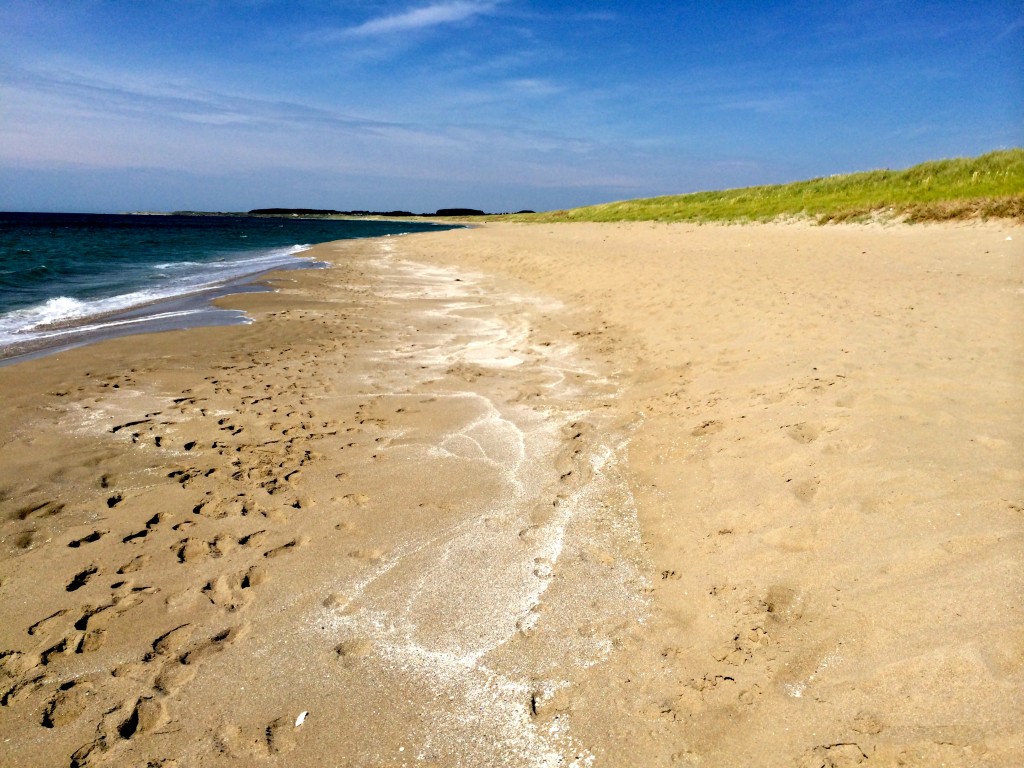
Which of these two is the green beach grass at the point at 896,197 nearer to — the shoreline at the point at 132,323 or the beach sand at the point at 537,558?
the beach sand at the point at 537,558

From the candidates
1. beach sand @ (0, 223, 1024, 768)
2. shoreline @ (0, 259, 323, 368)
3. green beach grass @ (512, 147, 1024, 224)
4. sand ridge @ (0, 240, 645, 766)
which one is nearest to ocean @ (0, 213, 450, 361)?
shoreline @ (0, 259, 323, 368)

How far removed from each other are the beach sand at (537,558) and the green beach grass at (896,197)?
1006 centimetres

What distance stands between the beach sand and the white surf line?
16 millimetres

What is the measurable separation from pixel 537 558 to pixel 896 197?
19.8m

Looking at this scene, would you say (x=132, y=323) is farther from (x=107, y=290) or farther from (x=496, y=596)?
(x=496, y=596)

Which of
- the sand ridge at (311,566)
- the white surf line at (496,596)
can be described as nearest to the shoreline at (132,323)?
the sand ridge at (311,566)

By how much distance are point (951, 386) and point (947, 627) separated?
8.99ft

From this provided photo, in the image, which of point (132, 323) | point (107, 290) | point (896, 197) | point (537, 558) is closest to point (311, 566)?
point (537, 558)

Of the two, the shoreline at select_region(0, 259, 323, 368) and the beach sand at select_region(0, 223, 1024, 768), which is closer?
the beach sand at select_region(0, 223, 1024, 768)

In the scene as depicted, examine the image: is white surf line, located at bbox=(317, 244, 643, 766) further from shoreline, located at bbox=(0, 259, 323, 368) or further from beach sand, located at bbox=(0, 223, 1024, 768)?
shoreline, located at bbox=(0, 259, 323, 368)

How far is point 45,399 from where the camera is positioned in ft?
19.8

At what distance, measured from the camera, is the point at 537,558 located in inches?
Result: 137

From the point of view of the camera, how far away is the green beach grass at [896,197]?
1452 centimetres

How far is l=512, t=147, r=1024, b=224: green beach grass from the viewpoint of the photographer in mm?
14523
